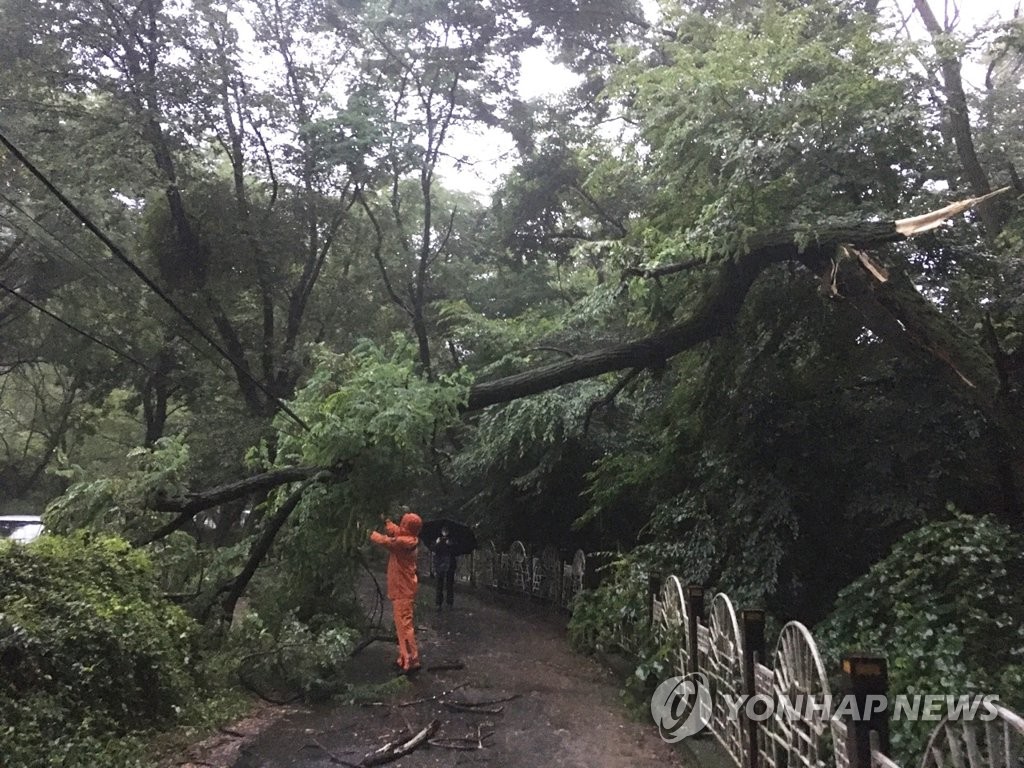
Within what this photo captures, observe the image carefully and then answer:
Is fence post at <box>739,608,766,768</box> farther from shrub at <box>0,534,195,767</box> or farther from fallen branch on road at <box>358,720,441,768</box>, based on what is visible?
shrub at <box>0,534,195,767</box>

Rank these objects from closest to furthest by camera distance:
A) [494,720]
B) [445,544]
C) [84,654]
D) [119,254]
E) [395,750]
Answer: [119,254] → [84,654] → [395,750] → [494,720] → [445,544]

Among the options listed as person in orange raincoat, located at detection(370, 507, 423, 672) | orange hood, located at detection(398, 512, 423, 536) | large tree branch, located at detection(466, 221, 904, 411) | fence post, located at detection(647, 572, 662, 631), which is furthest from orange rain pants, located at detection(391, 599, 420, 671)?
fence post, located at detection(647, 572, 662, 631)

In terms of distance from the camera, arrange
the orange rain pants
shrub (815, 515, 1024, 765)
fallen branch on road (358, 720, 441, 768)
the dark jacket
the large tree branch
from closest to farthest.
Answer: shrub (815, 515, 1024, 765) → fallen branch on road (358, 720, 441, 768) → the orange rain pants → the large tree branch → the dark jacket

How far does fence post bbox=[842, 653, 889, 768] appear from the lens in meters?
2.97

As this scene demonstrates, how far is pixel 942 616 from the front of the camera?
5.32 metres

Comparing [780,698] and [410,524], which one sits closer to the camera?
[780,698]

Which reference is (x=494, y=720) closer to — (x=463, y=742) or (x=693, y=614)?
(x=463, y=742)

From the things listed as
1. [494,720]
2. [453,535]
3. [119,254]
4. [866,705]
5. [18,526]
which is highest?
[119,254]

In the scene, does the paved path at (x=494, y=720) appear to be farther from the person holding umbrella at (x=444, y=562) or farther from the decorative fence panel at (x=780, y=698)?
the person holding umbrella at (x=444, y=562)

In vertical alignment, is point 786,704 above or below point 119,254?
below

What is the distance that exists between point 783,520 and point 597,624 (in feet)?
9.64

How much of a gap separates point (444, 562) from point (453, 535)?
504 millimetres

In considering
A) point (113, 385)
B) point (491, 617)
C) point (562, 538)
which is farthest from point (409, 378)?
point (113, 385)

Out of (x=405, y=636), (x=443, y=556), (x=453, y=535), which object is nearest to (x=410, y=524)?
(x=405, y=636)
